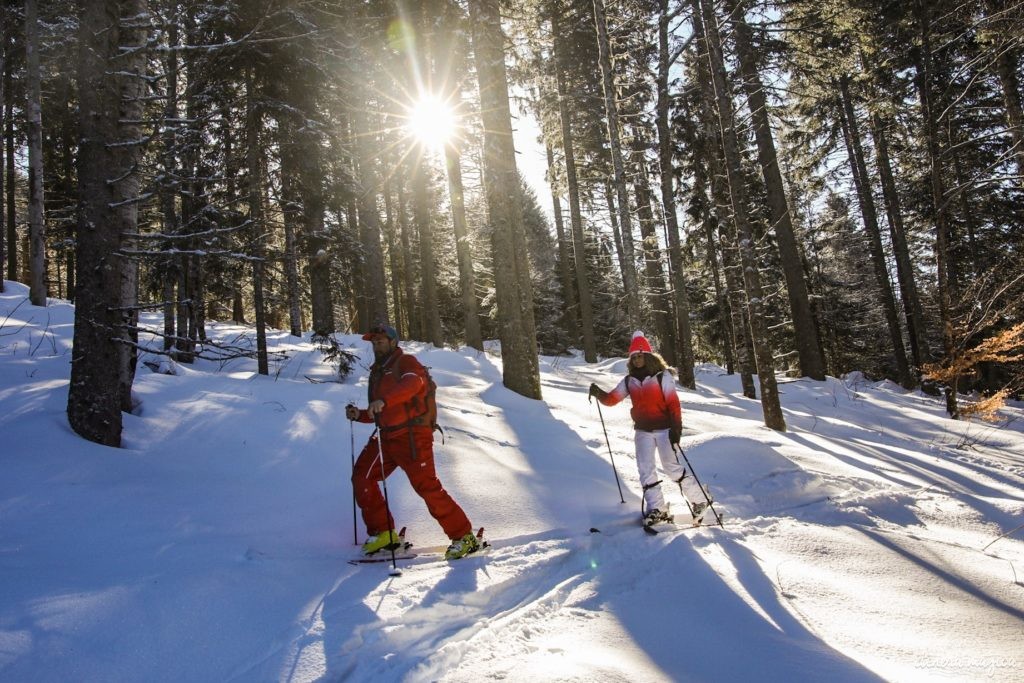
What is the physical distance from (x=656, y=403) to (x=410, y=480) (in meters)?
2.61

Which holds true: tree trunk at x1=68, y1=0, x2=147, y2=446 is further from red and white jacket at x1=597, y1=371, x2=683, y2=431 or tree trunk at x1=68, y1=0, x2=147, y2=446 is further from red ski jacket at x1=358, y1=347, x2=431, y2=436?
red and white jacket at x1=597, y1=371, x2=683, y2=431

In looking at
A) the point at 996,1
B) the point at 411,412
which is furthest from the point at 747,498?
the point at 996,1

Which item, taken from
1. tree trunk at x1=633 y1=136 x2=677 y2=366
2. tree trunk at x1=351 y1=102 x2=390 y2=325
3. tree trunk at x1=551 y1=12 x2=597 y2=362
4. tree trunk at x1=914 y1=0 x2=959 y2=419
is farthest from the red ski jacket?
tree trunk at x1=551 y1=12 x2=597 y2=362

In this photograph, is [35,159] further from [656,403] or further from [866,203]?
[866,203]

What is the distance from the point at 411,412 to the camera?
4426mm

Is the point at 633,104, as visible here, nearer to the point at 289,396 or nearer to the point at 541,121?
the point at 541,121

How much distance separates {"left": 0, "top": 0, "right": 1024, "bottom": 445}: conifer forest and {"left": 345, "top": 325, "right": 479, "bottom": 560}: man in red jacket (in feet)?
5.77

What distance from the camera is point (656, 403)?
213 inches

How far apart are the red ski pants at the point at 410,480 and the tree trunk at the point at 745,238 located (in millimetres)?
6793

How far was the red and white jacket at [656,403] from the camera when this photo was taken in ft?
17.6

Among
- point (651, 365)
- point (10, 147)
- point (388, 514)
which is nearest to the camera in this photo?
point (388, 514)

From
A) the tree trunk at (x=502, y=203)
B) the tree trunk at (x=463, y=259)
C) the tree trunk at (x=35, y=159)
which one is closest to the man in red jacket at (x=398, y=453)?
the tree trunk at (x=502, y=203)

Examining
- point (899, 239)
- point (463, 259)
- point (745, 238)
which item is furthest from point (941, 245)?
point (463, 259)

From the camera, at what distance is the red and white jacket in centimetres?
537
